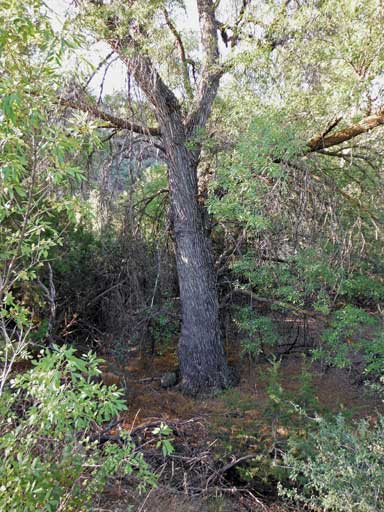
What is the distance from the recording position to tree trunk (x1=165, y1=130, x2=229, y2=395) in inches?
274

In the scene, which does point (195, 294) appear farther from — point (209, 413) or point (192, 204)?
point (209, 413)

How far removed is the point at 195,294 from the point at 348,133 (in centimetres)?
326

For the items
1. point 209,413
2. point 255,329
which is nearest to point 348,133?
point 255,329

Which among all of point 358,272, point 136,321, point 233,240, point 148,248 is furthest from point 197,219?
point 358,272

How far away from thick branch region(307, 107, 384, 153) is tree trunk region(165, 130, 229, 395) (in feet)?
6.13

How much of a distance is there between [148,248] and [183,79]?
2911 millimetres

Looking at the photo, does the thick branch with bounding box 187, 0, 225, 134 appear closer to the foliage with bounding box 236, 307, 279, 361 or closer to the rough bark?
the rough bark

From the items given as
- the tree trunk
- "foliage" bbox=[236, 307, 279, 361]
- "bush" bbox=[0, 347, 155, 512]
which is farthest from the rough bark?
"bush" bbox=[0, 347, 155, 512]

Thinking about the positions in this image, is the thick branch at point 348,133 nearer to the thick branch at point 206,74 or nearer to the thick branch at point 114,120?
the thick branch at point 206,74

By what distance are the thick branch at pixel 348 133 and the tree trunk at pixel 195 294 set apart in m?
1.87

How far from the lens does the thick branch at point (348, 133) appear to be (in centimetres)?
551

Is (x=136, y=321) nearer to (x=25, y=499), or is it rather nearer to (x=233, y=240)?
(x=233, y=240)

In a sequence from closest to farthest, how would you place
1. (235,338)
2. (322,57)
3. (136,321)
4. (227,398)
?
(322,57), (227,398), (136,321), (235,338)

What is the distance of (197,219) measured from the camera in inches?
279
